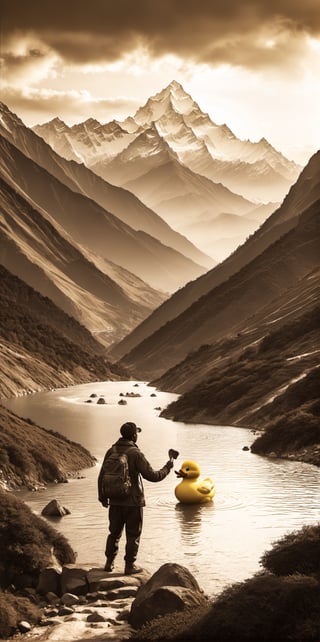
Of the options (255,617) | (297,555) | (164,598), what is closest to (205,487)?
(297,555)

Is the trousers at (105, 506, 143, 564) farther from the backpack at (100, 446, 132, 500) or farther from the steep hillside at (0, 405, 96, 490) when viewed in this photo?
Result: the steep hillside at (0, 405, 96, 490)

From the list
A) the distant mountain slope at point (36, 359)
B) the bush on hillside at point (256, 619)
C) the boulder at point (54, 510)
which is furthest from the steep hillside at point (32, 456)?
the distant mountain slope at point (36, 359)

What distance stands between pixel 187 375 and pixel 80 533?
9321 centimetres

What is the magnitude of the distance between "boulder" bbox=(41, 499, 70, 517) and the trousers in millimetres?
13385

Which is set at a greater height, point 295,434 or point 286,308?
point 286,308

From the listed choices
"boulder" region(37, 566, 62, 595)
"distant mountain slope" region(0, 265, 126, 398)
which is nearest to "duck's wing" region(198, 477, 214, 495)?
"boulder" region(37, 566, 62, 595)

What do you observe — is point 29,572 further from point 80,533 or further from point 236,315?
point 236,315

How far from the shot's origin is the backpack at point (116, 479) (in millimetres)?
22625

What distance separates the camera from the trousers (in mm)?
23047

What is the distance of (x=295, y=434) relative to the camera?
5753 cm

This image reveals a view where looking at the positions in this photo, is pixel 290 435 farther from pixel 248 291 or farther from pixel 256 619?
pixel 248 291

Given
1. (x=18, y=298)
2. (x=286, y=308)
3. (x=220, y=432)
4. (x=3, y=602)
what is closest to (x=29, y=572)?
(x=3, y=602)

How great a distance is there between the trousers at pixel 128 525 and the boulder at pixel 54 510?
13.4 m

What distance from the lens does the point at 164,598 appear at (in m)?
20.0
